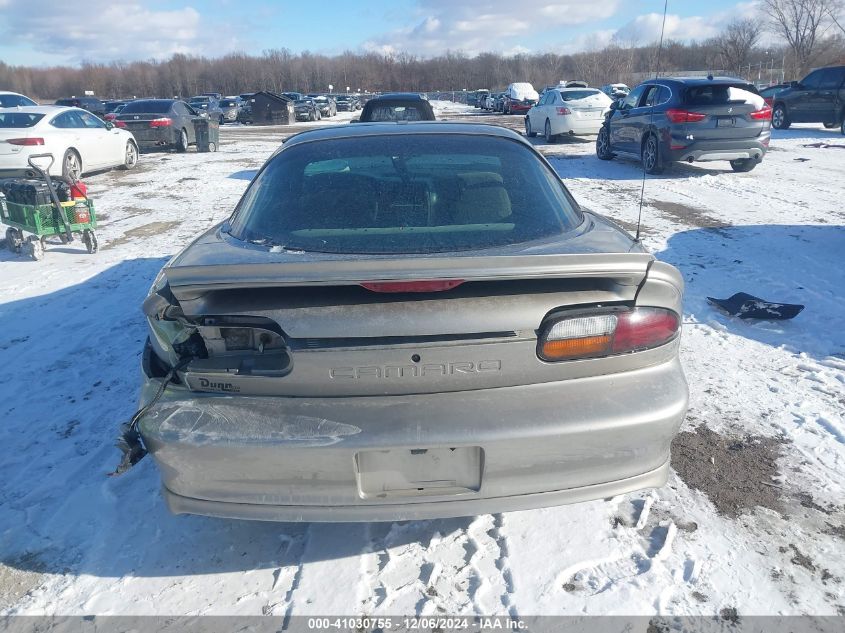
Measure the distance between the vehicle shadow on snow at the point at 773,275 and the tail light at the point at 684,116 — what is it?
3.75 meters

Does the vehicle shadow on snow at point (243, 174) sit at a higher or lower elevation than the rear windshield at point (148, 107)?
lower

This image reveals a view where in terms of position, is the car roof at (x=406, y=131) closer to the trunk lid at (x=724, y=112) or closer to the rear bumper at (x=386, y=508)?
A: the rear bumper at (x=386, y=508)

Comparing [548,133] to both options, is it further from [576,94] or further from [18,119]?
[18,119]

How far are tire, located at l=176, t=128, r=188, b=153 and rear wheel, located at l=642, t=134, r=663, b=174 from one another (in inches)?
509

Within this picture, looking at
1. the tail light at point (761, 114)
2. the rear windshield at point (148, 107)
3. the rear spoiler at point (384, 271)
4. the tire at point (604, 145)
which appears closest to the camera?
the rear spoiler at point (384, 271)

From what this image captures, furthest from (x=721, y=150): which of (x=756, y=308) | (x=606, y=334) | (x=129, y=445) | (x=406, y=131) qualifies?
(x=129, y=445)

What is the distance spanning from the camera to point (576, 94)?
17.2 m

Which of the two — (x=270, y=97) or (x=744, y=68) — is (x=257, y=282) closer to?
Answer: (x=270, y=97)

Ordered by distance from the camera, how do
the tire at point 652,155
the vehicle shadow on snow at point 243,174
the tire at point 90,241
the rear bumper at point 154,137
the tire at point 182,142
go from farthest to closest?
the tire at point 182,142
the rear bumper at point 154,137
the vehicle shadow on snow at point 243,174
the tire at point 652,155
the tire at point 90,241

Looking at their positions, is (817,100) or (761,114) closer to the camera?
(761,114)

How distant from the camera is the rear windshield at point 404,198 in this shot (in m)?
2.58

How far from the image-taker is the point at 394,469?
7.11 feet

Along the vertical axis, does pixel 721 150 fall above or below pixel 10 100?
below

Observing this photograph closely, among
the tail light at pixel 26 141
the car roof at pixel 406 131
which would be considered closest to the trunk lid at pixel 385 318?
the car roof at pixel 406 131
